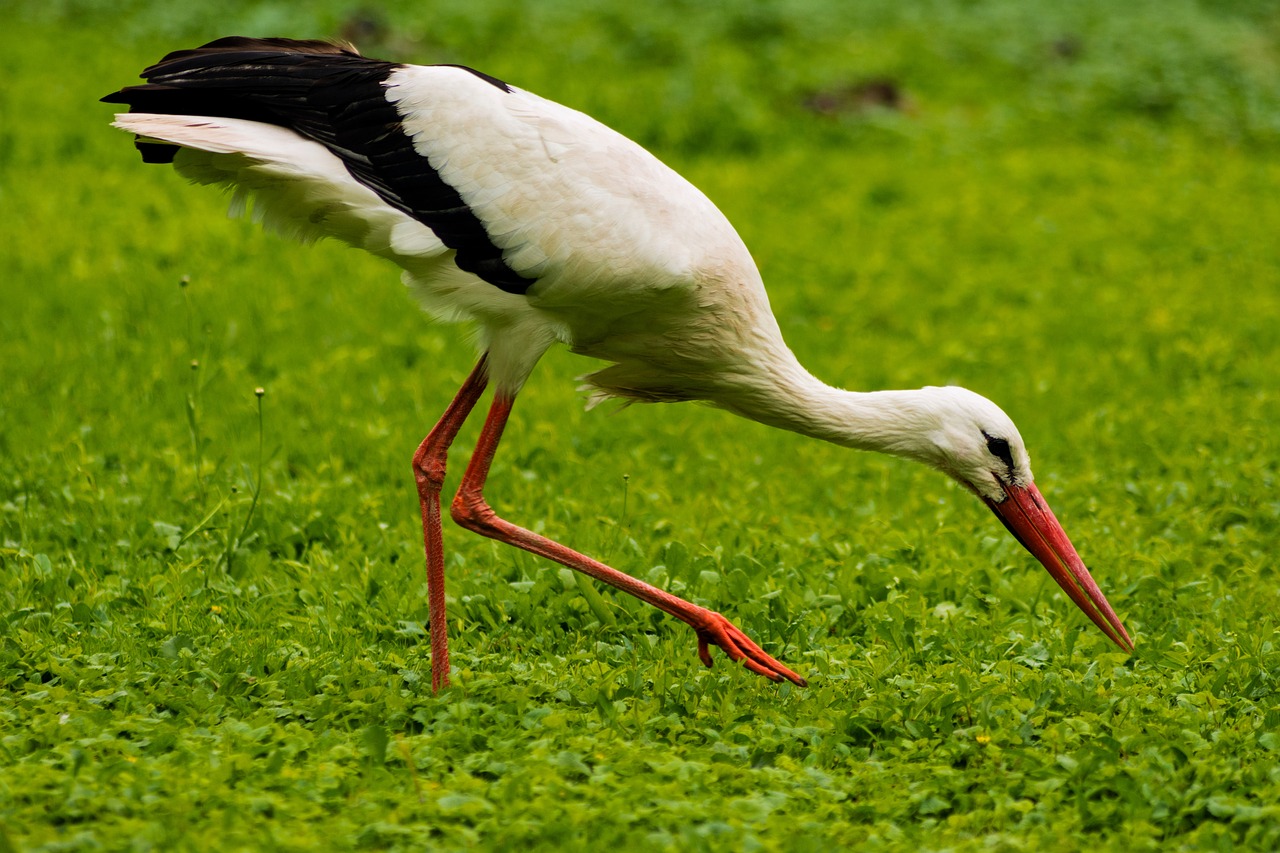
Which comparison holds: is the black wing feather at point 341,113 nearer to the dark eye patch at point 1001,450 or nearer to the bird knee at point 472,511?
the bird knee at point 472,511

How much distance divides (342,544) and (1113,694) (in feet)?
9.18

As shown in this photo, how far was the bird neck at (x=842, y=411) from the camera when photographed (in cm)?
462

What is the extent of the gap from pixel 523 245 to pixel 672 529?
1645 millimetres

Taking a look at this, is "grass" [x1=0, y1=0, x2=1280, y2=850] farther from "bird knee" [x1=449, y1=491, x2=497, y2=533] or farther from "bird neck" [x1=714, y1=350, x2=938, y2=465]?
"bird neck" [x1=714, y1=350, x2=938, y2=465]

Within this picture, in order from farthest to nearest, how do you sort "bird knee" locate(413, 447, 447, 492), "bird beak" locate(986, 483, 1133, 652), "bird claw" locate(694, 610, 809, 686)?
"bird knee" locate(413, 447, 447, 492) < "bird beak" locate(986, 483, 1133, 652) < "bird claw" locate(694, 610, 809, 686)

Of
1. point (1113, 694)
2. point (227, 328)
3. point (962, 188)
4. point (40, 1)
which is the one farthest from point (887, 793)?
point (40, 1)

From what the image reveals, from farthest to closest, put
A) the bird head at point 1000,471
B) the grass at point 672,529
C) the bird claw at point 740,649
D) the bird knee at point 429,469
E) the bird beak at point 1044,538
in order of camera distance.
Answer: the bird knee at point 429,469 → the bird beak at point 1044,538 → the bird head at point 1000,471 → the bird claw at point 740,649 → the grass at point 672,529

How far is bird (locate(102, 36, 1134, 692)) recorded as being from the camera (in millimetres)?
4465

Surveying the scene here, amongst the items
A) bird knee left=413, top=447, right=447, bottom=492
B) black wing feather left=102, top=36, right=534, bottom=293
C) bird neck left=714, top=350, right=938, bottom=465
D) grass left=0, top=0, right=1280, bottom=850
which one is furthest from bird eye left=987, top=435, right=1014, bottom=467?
bird knee left=413, top=447, right=447, bottom=492

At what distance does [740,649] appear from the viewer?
443 centimetres

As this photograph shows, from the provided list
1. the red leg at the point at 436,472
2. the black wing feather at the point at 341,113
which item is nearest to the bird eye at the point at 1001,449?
the black wing feather at the point at 341,113

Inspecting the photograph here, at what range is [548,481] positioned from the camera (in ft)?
20.1

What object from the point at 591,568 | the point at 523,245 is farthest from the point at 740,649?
the point at 523,245

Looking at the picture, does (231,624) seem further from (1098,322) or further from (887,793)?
(1098,322)
